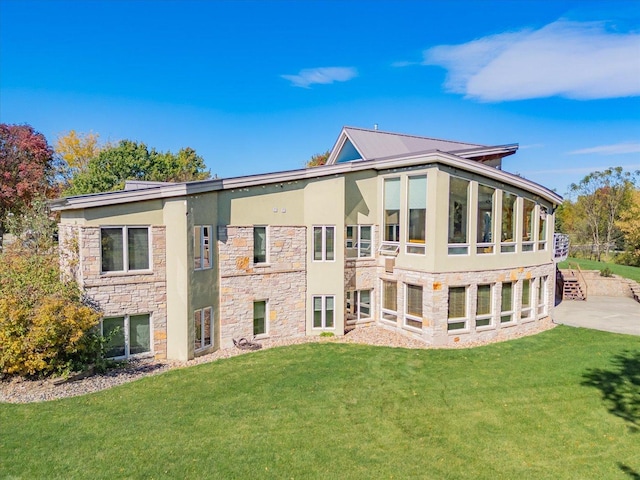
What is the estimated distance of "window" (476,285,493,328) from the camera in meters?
16.3

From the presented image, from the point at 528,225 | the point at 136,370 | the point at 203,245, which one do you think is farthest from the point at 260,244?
the point at 528,225

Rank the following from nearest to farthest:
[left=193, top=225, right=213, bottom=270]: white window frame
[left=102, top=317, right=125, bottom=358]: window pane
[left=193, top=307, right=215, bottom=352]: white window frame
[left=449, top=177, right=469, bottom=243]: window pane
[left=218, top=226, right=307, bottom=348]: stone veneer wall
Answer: [left=102, top=317, right=125, bottom=358]: window pane < [left=193, top=225, right=213, bottom=270]: white window frame < [left=193, top=307, right=215, bottom=352]: white window frame < [left=218, top=226, right=307, bottom=348]: stone veneer wall < [left=449, top=177, right=469, bottom=243]: window pane

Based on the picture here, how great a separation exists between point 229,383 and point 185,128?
129 ft

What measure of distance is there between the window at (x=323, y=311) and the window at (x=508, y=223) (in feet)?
25.6

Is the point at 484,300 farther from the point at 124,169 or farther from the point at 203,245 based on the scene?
the point at 124,169

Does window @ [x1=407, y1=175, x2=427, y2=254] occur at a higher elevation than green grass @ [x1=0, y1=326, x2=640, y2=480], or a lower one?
higher

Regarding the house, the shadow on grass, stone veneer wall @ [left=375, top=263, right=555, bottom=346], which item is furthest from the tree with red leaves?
the shadow on grass

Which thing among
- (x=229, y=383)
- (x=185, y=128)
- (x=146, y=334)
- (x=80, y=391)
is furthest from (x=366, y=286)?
(x=185, y=128)

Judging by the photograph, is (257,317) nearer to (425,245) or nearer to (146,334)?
(146,334)

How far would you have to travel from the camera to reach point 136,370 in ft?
42.0

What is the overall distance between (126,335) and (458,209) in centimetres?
1329

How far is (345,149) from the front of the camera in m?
22.0

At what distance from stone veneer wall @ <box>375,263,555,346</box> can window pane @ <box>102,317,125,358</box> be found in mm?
10510

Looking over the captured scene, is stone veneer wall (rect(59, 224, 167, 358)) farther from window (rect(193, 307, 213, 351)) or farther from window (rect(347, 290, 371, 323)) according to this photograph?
window (rect(347, 290, 371, 323))
